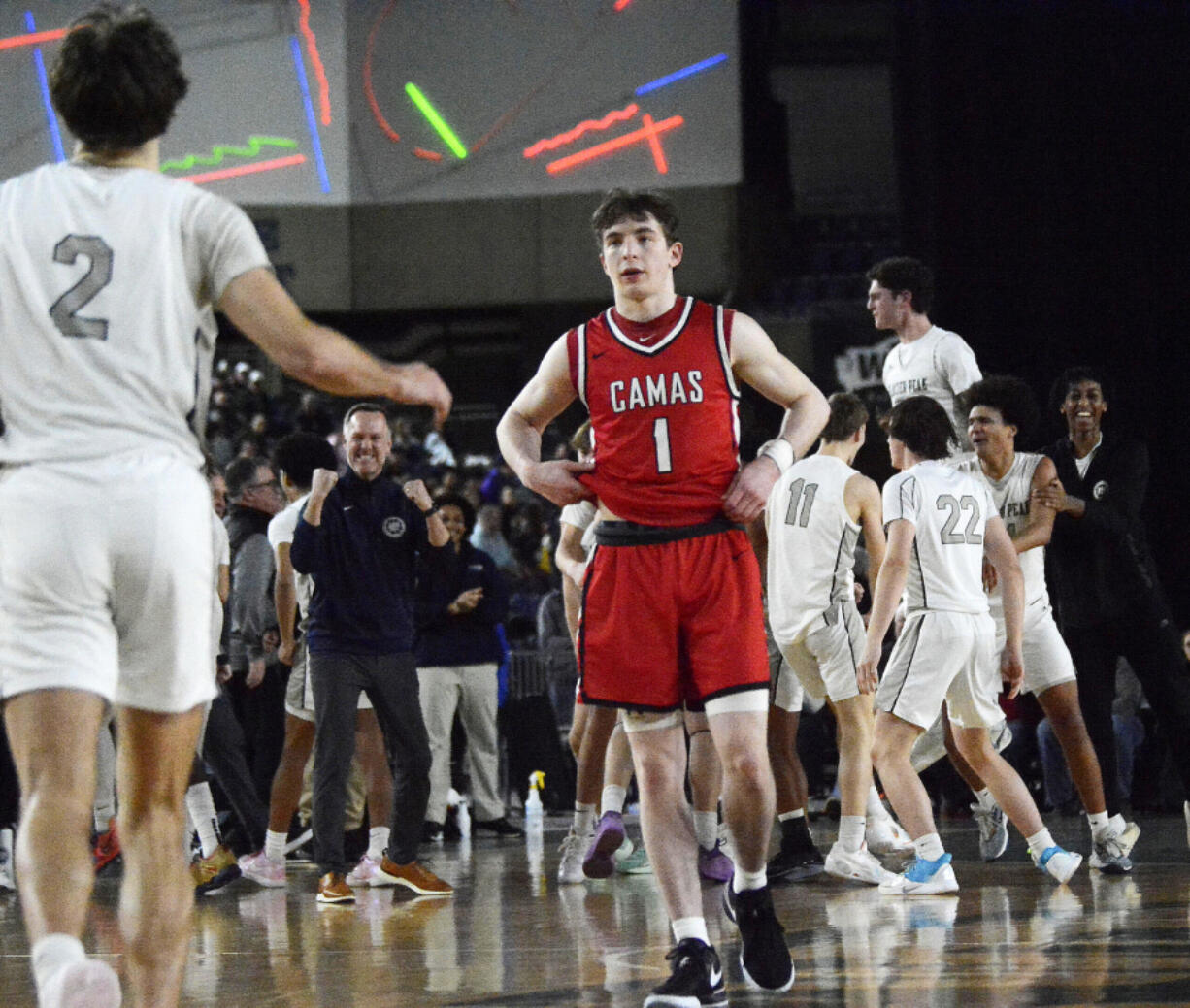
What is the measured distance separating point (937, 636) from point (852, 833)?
90 cm

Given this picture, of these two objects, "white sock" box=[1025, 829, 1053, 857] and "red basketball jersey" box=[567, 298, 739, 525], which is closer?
"red basketball jersey" box=[567, 298, 739, 525]

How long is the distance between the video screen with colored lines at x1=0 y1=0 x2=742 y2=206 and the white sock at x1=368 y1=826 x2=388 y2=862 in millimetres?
17846

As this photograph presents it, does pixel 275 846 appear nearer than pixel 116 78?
No

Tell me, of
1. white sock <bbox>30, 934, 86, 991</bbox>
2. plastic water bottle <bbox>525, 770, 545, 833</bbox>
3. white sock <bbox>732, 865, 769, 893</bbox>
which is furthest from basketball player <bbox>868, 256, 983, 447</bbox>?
white sock <bbox>30, 934, 86, 991</bbox>

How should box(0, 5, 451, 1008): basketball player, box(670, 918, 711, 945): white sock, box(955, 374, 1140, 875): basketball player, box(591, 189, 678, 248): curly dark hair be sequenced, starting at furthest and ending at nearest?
box(955, 374, 1140, 875): basketball player, box(591, 189, 678, 248): curly dark hair, box(670, 918, 711, 945): white sock, box(0, 5, 451, 1008): basketball player

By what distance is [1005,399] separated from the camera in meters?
6.93

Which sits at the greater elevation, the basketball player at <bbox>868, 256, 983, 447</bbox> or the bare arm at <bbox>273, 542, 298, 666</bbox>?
the basketball player at <bbox>868, 256, 983, 447</bbox>

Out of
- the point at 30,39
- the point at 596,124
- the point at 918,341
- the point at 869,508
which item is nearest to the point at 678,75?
the point at 596,124

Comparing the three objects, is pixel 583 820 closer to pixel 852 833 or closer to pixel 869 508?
pixel 852 833

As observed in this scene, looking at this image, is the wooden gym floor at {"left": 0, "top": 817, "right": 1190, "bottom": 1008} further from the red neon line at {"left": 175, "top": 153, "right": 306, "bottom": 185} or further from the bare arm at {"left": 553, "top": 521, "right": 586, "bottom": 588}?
the red neon line at {"left": 175, "top": 153, "right": 306, "bottom": 185}

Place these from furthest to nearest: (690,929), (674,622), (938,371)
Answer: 1. (938,371)
2. (674,622)
3. (690,929)

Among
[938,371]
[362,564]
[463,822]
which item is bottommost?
[463,822]

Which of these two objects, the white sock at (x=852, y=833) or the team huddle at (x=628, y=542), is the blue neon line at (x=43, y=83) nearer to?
the team huddle at (x=628, y=542)

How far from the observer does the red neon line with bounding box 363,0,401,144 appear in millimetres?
24484
